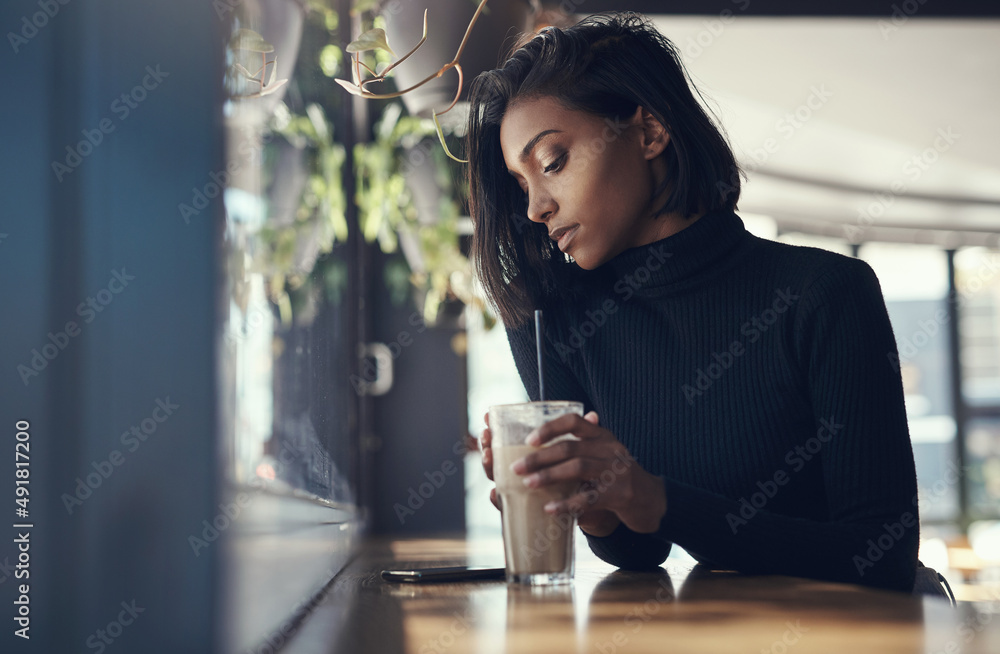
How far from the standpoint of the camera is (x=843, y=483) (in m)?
1.16

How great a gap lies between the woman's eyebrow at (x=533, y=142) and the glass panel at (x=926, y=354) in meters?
7.13

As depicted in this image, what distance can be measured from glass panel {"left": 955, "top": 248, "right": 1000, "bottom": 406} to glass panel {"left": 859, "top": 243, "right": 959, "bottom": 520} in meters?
0.17

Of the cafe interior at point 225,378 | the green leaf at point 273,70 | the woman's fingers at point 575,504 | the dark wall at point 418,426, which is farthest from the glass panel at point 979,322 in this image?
the green leaf at point 273,70

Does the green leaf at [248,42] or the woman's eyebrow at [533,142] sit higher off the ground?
the woman's eyebrow at [533,142]

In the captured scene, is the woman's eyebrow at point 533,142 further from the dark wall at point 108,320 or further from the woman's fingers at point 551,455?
the dark wall at point 108,320

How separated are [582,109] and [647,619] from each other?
0.90 metres

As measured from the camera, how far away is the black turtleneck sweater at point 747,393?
1051mm

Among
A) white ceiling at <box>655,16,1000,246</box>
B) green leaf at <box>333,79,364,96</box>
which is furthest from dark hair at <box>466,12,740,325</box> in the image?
white ceiling at <box>655,16,1000,246</box>

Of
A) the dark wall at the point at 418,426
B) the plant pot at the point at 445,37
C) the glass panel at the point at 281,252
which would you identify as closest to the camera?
the glass panel at the point at 281,252

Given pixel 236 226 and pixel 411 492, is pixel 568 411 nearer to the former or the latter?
pixel 236 226

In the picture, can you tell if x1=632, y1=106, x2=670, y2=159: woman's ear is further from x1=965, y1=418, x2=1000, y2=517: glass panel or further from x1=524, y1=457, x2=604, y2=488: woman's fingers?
x1=965, y1=418, x2=1000, y2=517: glass panel

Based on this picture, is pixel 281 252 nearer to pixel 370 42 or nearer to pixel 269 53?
pixel 269 53

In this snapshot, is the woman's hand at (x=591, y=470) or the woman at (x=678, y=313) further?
the woman at (x=678, y=313)

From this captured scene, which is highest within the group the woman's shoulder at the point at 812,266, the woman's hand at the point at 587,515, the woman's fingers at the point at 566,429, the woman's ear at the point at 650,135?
the woman's ear at the point at 650,135
